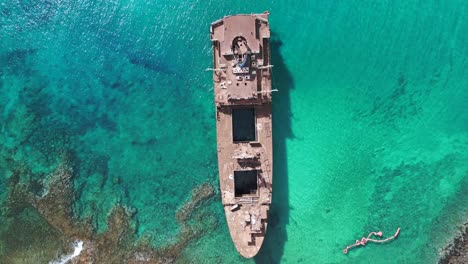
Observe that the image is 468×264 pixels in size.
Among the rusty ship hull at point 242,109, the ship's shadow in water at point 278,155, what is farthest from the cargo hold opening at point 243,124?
the ship's shadow in water at point 278,155

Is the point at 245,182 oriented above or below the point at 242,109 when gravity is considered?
below

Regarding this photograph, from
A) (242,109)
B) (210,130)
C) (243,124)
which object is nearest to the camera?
(242,109)

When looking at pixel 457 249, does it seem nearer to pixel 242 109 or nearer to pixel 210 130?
pixel 242 109

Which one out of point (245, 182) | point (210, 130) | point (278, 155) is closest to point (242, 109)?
point (210, 130)

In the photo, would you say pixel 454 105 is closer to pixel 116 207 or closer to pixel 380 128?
pixel 380 128

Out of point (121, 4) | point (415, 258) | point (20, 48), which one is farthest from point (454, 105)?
point (20, 48)

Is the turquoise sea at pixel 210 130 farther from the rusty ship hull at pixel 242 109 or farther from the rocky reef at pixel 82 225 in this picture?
the rusty ship hull at pixel 242 109

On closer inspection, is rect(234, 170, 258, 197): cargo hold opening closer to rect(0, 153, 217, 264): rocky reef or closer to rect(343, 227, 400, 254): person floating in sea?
rect(0, 153, 217, 264): rocky reef
